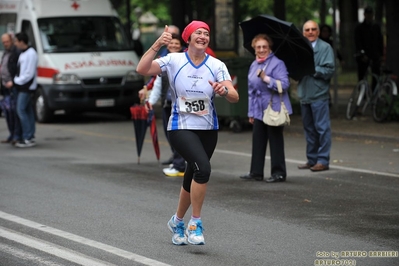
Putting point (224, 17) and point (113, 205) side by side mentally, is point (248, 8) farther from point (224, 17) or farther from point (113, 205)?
point (113, 205)

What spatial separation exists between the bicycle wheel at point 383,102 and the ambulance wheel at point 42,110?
678cm

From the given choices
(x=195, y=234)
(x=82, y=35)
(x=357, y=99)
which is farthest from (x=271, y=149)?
(x=82, y=35)

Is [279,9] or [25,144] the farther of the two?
[279,9]

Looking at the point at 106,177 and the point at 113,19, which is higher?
the point at 113,19

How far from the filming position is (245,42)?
11.9m

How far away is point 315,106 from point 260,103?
1.19 m

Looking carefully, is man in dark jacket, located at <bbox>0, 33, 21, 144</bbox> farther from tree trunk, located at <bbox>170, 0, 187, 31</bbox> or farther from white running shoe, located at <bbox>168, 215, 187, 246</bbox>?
white running shoe, located at <bbox>168, 215, 187, 246</bbox>

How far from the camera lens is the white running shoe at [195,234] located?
7.49 m

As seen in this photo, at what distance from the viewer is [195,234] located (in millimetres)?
7520

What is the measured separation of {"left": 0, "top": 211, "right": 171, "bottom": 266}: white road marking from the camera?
23.1 feet

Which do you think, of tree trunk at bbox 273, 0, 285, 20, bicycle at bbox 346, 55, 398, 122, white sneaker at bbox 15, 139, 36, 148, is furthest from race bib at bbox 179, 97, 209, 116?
tree trunk at bbox 273, 0, 285, 20

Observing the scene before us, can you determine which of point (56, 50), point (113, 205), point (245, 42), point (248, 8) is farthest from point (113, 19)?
point (248, 8)

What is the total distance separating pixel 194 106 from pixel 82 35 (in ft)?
43.9

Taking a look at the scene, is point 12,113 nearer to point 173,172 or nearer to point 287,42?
point 173,172
